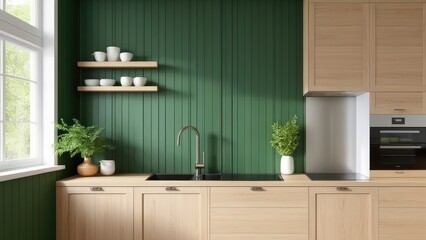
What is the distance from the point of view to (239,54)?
366 centimetres

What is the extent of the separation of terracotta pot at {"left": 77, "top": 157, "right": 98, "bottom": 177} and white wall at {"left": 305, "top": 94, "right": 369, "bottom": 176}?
6.15ft

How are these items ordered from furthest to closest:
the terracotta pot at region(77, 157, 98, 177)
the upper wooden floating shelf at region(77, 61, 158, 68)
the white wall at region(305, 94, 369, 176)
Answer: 1. the white wall at region(305, 94, 369, 176)
2. the upper wooden floating shelf at region(77, 61, 158, 68)
3. the terracotta pot at region(77, 157, 98, 177)

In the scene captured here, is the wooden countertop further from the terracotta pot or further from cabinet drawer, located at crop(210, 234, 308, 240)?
cabinet drawer, located at crop(210, 234, 308, 240)

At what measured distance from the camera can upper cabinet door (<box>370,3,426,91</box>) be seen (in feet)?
10.7

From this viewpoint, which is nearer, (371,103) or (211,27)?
(371,103)

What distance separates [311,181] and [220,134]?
0.95 m

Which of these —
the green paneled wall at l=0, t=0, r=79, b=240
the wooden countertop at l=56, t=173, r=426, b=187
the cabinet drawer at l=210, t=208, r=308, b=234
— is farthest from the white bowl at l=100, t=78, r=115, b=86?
the cabinet drawer at l=210, t=208, r=308, b=234

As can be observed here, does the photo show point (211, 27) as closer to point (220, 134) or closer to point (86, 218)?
point (220, 134)

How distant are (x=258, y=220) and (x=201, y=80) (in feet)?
4.41

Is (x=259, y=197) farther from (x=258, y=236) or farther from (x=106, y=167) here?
(x=106, y=167)

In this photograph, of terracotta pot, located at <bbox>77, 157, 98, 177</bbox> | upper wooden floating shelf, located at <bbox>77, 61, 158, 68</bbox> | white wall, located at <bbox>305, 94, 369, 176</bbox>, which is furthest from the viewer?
white wall, located at <bbox>305, 94, 369, 176</bbox>

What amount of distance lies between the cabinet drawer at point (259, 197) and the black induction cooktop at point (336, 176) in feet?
0.71

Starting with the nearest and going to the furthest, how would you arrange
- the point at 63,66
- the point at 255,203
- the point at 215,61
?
1. the point at 255,203
2. the point at 63,66
3. the point at 215,61

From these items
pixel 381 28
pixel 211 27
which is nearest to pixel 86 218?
pixel 211 27
